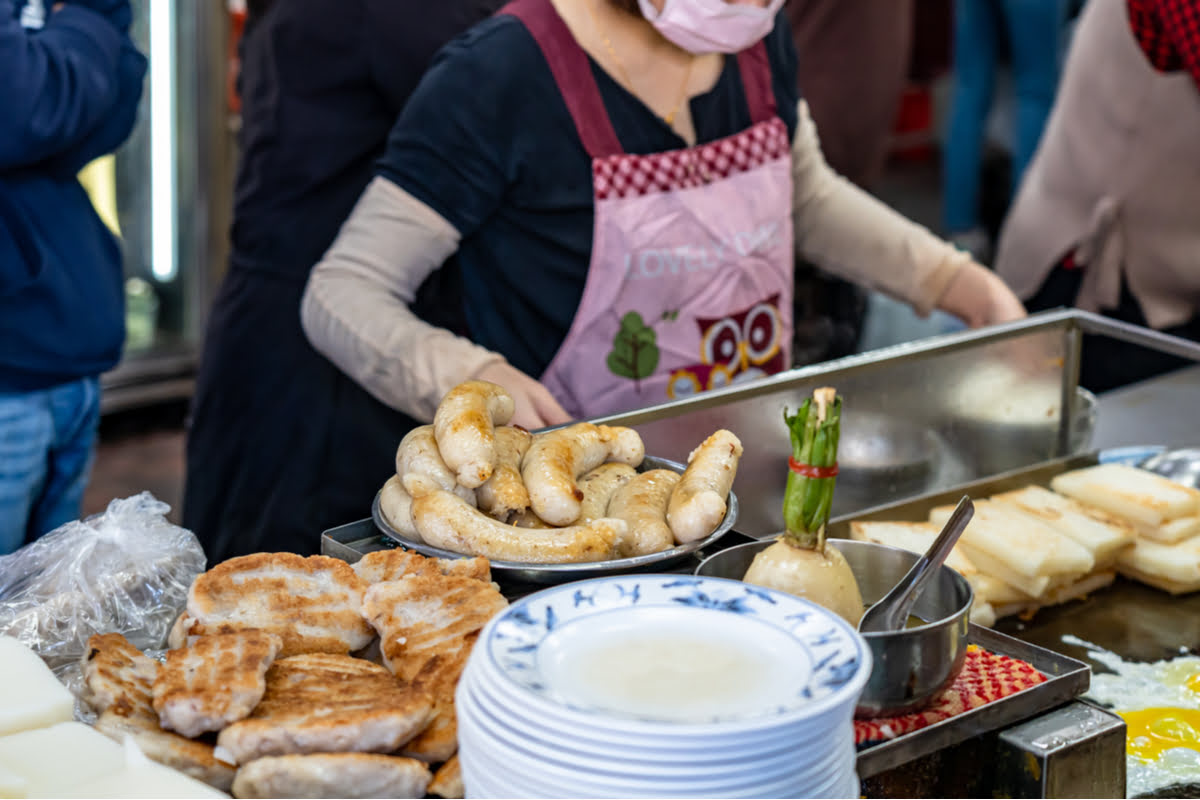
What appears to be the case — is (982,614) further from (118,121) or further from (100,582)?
(118,121)

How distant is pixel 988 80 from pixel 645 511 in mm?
5923

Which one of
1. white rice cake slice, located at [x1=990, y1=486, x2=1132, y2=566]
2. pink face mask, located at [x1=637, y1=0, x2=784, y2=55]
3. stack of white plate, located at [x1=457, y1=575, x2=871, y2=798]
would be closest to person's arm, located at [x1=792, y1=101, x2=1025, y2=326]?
pink face mask, located at [x1=637, y1=0, x2=784, y2=55]

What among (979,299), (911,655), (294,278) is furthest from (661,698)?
(294,278)

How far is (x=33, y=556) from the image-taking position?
4.91ft

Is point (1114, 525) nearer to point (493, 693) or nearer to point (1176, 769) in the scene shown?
point (1176, 769)

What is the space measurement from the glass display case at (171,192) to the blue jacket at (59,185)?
248 centimetres

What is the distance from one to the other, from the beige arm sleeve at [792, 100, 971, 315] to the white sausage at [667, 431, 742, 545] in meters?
1.40

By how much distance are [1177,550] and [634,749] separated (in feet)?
4.78

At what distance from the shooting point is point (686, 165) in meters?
2.37

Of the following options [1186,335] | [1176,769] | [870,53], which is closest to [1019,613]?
[1176,769]

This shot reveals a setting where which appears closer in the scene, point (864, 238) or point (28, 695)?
point (28, 695)

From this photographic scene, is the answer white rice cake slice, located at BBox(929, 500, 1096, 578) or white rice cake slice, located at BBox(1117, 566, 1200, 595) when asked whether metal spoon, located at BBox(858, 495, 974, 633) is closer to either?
white rice cake slice, located at BBox(929, 500, 1096, 578)

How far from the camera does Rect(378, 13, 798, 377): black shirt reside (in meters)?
2.24

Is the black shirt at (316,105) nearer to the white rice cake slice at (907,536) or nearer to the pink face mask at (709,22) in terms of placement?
the pink face mask at (709,22)
